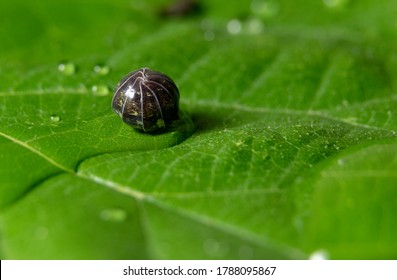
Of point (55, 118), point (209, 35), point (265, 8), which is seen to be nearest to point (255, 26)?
point (265, 8)

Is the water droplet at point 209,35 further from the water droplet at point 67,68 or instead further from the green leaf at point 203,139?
the water droplet at point 67,68

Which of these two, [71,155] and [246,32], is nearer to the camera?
[71,155]

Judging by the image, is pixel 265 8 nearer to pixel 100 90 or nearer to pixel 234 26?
pixel 234 26

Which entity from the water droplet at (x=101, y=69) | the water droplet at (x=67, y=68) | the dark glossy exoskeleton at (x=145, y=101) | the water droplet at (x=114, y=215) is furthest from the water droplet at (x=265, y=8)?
the water droplet at (x=114, y=215)
